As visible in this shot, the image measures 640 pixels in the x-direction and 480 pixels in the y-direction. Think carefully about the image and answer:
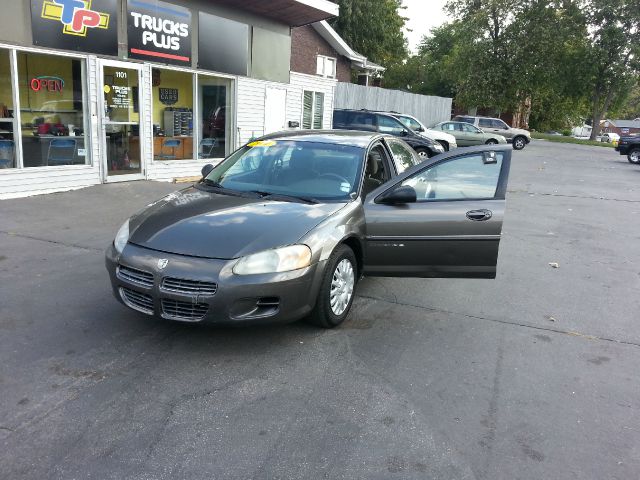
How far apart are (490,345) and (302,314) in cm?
154

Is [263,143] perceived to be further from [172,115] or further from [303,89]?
[303,89]

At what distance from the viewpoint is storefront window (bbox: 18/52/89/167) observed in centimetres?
939

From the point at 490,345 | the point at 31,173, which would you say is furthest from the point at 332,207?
the point at 31,173

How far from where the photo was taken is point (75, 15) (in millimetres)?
9586

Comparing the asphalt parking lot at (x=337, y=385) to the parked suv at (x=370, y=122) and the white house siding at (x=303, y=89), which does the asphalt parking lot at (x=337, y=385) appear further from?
the parked suv at (x=370, y=122)

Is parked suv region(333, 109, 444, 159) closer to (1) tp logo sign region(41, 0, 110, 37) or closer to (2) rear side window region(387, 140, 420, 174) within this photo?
(1) tp logo sign region(41, 0, 110, 37)

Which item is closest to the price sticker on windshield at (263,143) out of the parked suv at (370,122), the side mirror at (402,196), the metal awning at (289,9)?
the side mirror at (402,196)

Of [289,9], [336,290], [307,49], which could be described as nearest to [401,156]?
[336,290]

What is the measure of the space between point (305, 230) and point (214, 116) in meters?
9.82

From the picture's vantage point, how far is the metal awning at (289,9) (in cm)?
1272

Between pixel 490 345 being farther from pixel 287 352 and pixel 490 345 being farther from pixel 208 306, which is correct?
pixel 208 306

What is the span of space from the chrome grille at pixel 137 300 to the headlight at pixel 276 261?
0.70 metres

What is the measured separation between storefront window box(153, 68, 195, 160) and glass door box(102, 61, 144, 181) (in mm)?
580

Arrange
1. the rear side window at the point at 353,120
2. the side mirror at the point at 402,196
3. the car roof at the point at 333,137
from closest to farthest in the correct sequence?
the side mirror at the point at 402,196, the car roof at the point at 333,137, the rear side window at the point at 353,120
